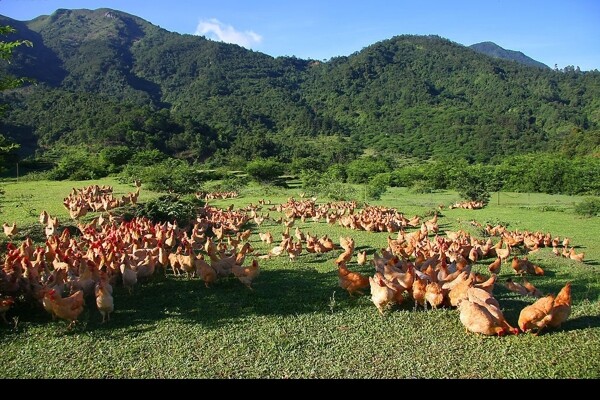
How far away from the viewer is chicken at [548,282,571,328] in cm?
425

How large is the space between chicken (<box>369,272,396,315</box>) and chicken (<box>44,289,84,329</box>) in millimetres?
3132

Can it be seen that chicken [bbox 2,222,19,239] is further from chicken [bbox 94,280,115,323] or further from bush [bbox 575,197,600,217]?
bush [bbox 575,197,600,217]

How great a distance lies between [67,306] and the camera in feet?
15.2

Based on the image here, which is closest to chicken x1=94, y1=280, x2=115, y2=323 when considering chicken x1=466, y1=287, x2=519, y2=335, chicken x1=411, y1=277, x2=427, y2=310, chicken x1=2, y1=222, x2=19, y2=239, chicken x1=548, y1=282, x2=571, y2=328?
chicken x1=411, y1=277, x2=427, y2=310

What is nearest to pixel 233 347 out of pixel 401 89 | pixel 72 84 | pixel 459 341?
pixel 459 341

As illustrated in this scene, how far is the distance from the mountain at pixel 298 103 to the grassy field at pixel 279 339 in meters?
35.8

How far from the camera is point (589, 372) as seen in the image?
3582mm

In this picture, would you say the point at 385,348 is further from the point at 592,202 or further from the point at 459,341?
the point at 592,202

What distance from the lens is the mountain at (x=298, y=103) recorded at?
177 feet

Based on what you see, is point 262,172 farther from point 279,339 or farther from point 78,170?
point 279,339

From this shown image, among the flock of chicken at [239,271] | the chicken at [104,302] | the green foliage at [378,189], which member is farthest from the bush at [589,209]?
the chicken at [104,302]

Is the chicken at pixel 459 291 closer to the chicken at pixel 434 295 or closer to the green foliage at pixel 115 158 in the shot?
the chicken at pixel 434 295
